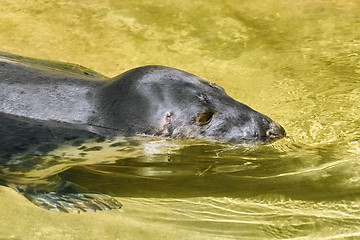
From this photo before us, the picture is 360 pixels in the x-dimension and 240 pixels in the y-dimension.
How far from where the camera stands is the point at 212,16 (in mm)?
8062

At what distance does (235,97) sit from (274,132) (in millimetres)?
842

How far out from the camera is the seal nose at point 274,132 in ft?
18.7

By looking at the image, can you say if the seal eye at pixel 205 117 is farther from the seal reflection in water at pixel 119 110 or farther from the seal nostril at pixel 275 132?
the seal nostril at pixel 275 132

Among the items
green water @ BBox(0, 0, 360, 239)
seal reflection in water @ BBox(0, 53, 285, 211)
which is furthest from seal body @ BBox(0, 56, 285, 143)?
green water @ BBox(0, 0, 360, 239)

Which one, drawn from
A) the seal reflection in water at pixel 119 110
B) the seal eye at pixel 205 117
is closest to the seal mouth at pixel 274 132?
the seal reflection in water at pixel 119 110

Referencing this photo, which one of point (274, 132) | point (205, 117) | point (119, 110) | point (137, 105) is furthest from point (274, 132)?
point (119, 110)

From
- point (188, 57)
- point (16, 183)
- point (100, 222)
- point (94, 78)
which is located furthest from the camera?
point (188, 57)

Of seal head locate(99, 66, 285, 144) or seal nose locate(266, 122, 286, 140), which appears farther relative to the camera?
seal nose locate(266, 122, 286, 140)

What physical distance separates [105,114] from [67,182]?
599mm

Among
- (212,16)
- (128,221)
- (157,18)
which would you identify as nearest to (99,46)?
(157,18)

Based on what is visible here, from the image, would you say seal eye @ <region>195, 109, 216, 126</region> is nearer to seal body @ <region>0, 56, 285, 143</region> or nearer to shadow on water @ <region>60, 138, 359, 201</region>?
seal body @ <region>0, 56, 285, 143</region>

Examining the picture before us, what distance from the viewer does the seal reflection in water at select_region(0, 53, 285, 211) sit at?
17.7ft

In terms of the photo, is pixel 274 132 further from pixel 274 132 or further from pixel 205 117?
pixel 205 117

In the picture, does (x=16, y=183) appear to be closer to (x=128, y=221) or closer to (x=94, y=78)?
(x=128, y=221)
